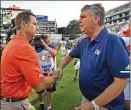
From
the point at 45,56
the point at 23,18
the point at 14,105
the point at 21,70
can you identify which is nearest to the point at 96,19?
the point at 23,18

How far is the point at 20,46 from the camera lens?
3.47m

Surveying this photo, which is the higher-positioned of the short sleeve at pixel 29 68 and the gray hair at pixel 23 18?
the gray hair at pixel 23 18

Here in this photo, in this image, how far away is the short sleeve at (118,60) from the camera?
115 inches

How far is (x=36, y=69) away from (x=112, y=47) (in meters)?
0.93

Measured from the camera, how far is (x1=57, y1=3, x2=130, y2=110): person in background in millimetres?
2922

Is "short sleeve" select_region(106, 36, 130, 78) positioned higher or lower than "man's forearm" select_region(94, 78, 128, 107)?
higher

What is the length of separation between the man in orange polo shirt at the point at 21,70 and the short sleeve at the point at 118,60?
890 millimetres

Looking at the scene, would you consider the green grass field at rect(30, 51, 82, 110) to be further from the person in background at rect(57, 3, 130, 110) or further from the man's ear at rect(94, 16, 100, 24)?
the man's ear at rect(94, 16, 100, 24)

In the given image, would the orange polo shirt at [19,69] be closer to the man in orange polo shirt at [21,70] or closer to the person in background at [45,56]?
the man in orange polo shirt at [21,70]

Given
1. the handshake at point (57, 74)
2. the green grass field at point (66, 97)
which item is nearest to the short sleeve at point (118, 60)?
the handshake at point (57, 74)

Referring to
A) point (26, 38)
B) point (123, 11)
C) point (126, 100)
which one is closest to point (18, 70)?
point (26, 38)

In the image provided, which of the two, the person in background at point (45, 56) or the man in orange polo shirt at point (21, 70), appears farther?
the person in background at point (45, 56)

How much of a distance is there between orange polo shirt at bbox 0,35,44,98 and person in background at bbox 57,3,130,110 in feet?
1.82

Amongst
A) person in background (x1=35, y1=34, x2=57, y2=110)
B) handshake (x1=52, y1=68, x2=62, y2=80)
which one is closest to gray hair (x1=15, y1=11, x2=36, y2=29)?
handshake (x1=52, y1=68, x2=62, y2=80)
